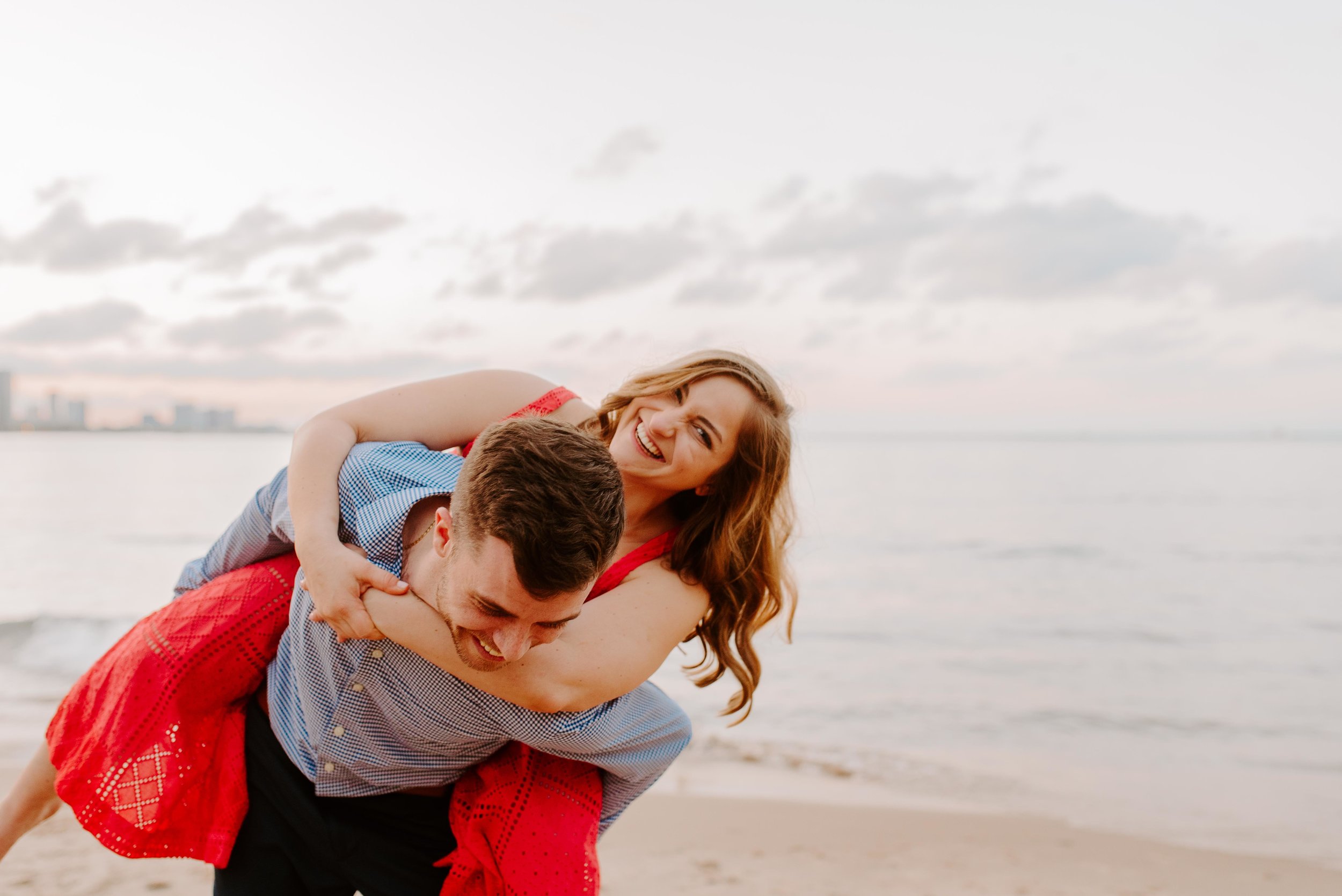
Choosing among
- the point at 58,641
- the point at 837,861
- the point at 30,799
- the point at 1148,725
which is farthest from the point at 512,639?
the point at 58,641

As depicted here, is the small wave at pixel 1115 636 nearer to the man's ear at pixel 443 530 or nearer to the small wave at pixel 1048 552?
the small wave at pixel 1048 552

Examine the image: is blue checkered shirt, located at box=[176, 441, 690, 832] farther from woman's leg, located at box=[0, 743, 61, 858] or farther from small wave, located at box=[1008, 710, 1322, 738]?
small wave, located at box=[1008, 710, 1322, 738]

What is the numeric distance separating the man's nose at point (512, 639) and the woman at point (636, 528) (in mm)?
95

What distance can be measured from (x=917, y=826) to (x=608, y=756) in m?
4.54

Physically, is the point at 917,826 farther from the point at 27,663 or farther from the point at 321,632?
the point at 27,663

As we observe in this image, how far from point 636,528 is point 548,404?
41 centimetres

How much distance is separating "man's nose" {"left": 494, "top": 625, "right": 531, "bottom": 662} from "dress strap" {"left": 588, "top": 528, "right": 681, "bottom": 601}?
42cm

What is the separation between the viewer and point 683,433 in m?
2.47

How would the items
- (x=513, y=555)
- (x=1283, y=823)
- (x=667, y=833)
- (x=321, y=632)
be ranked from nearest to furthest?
(x=513, y=555)
(x=321, y=632)
(x=667, y=833)
(x=1283, y=823)

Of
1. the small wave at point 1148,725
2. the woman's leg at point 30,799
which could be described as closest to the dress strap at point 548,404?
the woman's leg at point 30,799

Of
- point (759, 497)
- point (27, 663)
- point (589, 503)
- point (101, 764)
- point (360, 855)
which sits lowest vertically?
point (27, 663)

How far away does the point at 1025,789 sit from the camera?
6.82m

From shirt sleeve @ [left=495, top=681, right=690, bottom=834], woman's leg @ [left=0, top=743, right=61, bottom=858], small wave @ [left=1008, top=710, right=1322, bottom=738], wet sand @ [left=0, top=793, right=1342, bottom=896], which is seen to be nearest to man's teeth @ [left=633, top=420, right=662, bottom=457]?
shirt sleeve @ [left=495, top=681, right=690, bottom=834]

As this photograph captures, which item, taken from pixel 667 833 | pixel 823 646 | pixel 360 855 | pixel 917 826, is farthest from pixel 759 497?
pixel 823 646
